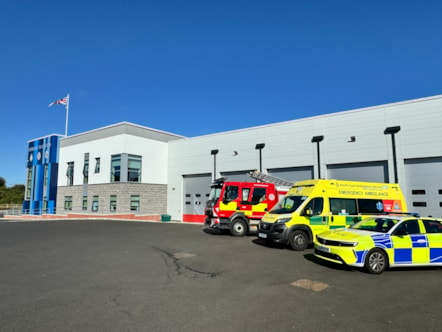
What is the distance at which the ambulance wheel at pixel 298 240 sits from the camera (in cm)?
1028

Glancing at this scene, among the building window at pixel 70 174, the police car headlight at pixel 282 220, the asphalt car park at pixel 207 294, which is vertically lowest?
the asphalt car park at pixel 207 294

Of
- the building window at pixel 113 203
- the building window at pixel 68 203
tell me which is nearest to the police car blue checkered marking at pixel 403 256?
the building window at pixel 113 203

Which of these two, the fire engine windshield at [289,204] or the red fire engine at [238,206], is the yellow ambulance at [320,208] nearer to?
the fire engine windshield at [289,204]

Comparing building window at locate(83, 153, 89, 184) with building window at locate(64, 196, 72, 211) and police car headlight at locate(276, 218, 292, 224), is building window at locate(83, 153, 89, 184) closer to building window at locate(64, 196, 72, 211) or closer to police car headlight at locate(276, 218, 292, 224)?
building window at locate(64, 196, 72, 211)

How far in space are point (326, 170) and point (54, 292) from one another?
1938 centimetres

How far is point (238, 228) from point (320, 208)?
15.6 ft

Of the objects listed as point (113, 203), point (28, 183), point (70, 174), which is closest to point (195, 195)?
point (113, 203)

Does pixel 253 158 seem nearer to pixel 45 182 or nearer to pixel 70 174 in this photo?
pixel 70 174

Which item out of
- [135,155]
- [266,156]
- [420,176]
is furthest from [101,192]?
[420,176]

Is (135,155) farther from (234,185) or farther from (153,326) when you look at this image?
(153,326)

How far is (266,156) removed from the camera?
24750mm

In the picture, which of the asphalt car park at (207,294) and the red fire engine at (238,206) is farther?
the red fire engine at (238,206)

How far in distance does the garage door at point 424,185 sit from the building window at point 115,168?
967 inches

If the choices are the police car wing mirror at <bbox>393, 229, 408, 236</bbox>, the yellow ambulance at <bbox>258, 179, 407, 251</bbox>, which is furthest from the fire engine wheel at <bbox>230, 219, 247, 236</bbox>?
the police car wing mirror at <bbox>393, 229, 408, 236</bbox>
